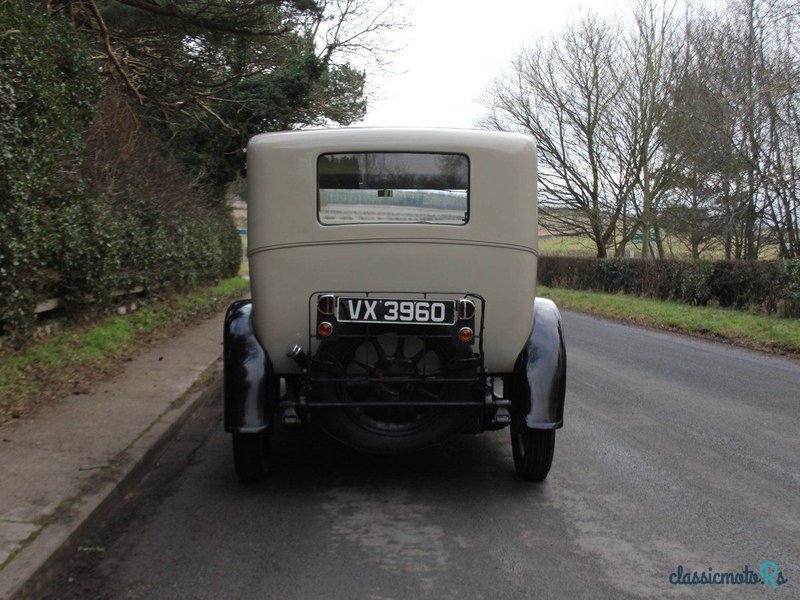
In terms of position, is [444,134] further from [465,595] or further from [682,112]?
[682,112]

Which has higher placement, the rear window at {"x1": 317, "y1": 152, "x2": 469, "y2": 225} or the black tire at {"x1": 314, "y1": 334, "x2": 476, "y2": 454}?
the rear window at {"x1": 317, "y1": 152, "x2": 469, "y2": 225}

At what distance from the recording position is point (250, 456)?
4.90m

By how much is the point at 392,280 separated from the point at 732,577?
243cm

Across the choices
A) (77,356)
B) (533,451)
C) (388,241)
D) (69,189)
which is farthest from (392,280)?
(69,189)

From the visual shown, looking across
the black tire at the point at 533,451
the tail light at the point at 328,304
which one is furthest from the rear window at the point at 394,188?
the black tire at the point at 533,451

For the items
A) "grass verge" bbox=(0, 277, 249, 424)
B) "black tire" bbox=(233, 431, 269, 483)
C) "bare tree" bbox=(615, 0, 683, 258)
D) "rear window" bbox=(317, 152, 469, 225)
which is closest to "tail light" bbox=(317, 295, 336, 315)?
"rear window" bbox=(317, 152, 469, 225)

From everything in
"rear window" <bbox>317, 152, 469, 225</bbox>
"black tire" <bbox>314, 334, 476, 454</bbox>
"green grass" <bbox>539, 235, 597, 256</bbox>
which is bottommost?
"black tire" <bbox>314, 334, 476, 454</bbox>

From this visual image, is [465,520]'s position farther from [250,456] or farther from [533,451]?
[250,456]

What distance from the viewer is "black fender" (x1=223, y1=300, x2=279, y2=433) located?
4.77 m

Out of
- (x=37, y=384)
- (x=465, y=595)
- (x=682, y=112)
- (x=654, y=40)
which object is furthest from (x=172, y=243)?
(x=654, y=40)

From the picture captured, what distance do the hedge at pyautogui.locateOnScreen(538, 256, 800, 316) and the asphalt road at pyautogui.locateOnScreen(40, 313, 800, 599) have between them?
9.92 metres

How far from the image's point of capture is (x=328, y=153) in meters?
4.90

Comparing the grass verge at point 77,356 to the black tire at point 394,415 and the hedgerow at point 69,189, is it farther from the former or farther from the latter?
the black tire at point 394,415

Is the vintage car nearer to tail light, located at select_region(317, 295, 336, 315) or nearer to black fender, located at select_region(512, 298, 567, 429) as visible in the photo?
black fender, located at select_region(512, 298, 567, 429)
